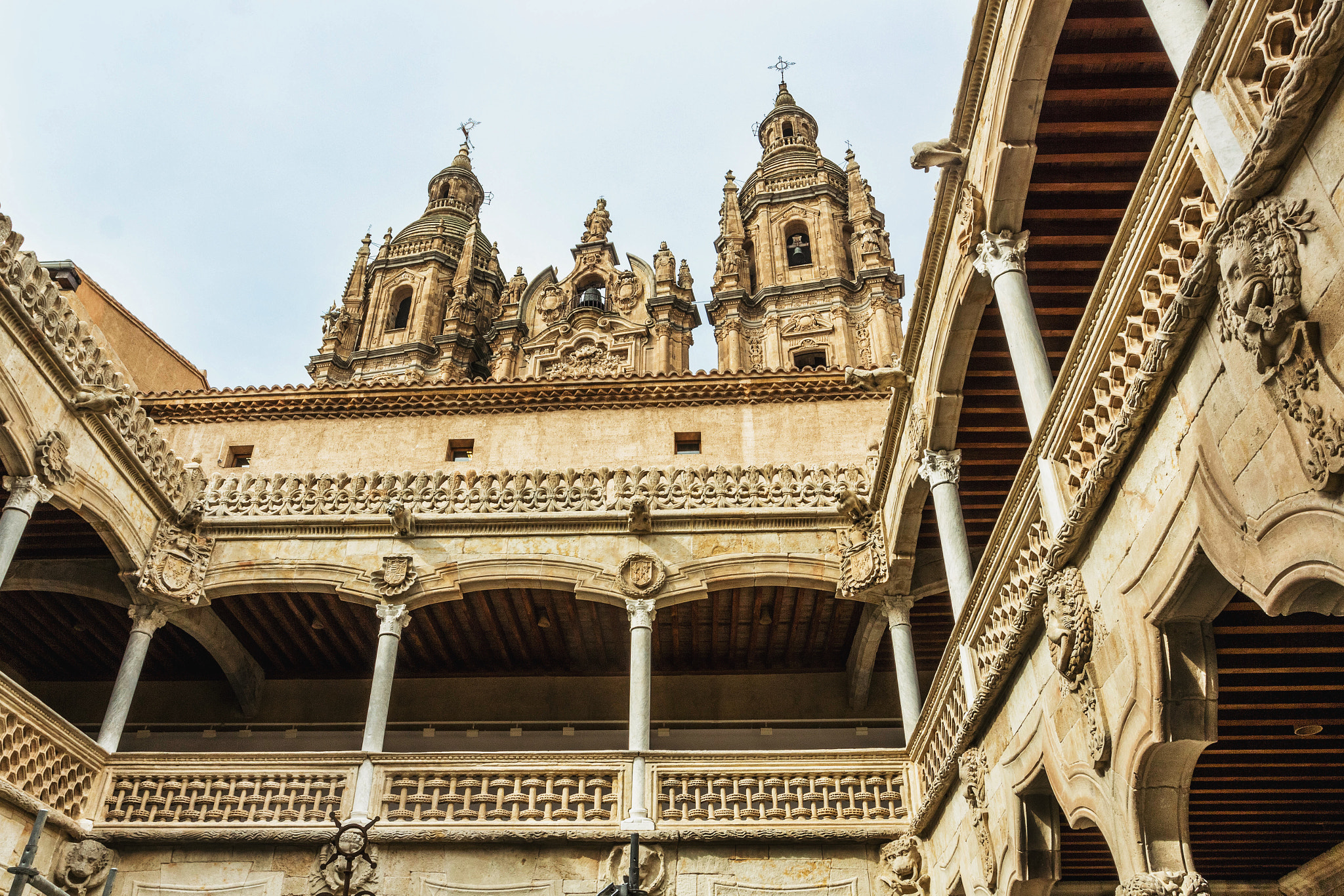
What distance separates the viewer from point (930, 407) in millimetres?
9430

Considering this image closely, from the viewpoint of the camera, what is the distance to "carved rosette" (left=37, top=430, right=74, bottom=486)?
10469 millimetres

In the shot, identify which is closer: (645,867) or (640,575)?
(645,867)

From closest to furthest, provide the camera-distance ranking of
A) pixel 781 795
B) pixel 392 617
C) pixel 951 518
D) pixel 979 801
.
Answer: pixel 979 801 → pixel 951 518 → pixel 781 795 → pixel 392 617

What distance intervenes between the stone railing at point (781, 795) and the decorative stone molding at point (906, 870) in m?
0.39

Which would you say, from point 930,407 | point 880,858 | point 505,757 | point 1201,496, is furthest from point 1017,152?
point 505,757

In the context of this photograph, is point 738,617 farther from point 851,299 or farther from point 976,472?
point 851,299

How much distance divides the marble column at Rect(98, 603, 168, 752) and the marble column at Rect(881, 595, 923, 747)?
893 centimetres

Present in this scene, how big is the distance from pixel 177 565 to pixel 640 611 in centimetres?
589

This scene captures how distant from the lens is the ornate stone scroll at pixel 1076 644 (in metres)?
5.33

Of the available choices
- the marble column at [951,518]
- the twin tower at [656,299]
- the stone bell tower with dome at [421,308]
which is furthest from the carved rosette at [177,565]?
the stone bell tower with dome at [421,308]

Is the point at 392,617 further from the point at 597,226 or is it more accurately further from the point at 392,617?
the point at 597,226

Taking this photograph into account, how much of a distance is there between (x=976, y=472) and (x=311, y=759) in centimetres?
796

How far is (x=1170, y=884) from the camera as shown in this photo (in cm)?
481

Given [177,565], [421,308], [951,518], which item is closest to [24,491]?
[177,565]
